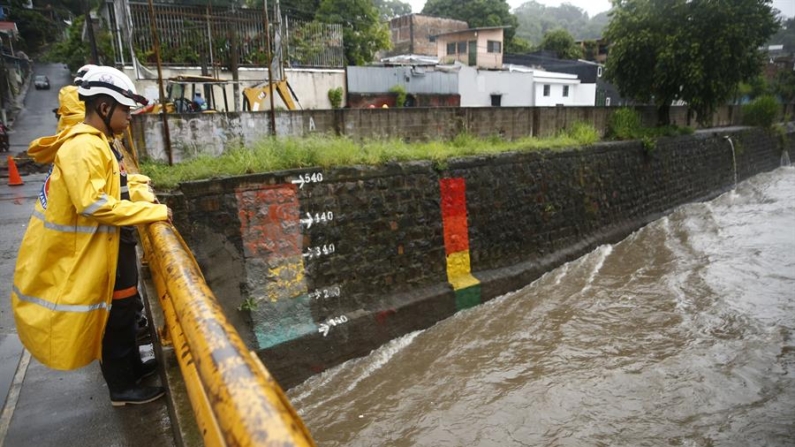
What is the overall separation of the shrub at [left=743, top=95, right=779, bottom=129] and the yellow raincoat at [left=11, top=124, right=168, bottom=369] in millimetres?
22956

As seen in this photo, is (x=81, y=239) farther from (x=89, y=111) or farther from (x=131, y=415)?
(x=131, y=415)

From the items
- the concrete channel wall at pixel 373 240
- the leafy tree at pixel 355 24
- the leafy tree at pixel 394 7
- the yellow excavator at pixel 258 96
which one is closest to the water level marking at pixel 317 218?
the concrete channel wall at pixel 373 240

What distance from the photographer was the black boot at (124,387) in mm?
2205

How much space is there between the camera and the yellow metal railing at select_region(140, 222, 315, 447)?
2.60 feet

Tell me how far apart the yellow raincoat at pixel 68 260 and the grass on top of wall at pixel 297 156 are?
2883 millimetres

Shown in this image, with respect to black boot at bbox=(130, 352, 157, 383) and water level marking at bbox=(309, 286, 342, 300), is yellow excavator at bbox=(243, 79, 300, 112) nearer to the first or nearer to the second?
water level marking at bbox=(309, 286, 342, 300)

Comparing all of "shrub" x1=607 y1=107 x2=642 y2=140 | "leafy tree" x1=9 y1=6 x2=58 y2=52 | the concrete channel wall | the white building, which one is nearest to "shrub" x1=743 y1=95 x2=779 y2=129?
the white building

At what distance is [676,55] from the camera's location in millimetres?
12352

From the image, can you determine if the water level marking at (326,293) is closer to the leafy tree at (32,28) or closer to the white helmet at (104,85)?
the white helmet at (104,85)

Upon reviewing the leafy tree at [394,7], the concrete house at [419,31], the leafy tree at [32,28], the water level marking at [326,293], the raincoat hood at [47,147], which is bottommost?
the water level marking at [326,293]

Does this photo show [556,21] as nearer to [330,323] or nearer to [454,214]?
[454,214]

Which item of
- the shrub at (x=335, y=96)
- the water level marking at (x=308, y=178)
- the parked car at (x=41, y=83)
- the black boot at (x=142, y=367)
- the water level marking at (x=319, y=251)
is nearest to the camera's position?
the black boot at (x=142, y=367)

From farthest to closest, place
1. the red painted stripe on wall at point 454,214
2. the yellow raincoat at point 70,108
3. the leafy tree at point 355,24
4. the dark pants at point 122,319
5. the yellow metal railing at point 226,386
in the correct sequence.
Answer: the leafy tree at point 355,24
the red painted stripe on wall at point 454,214
the yellow raincoat at point 70,108
the dark pants at point 122,319
the yellow metal railing at point 226,386

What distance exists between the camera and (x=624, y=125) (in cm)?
1161
